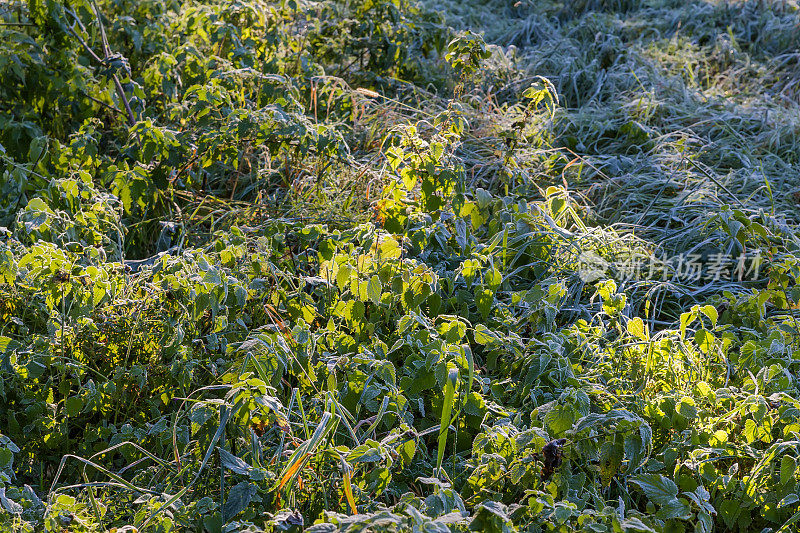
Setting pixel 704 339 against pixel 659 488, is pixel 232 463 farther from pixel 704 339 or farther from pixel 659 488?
pixel 704 339

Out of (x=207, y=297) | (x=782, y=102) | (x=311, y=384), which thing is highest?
(x=207, y=297)

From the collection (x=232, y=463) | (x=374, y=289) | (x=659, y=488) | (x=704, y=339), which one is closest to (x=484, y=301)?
(x=374, y=289)

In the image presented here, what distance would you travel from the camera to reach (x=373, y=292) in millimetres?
1959

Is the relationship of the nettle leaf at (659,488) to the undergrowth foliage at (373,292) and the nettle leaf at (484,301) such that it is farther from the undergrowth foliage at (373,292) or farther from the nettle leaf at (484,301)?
the nettle leaf at (484,301)

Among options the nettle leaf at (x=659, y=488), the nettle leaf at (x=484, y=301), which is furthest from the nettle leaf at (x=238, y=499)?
the nettle leaf at (x=484, y=301)

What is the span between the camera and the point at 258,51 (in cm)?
342

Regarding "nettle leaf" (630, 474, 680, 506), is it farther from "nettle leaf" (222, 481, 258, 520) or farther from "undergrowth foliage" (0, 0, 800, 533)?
"nettle leaf" (222, 481, 258, 520)

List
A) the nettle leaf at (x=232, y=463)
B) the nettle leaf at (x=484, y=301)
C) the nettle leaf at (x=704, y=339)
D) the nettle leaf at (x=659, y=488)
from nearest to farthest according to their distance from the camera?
the nettle leaf at (x=232, y=463)
the nettle leaf at (x=659, y=488)
the nettle leaf at (x=704, y=339)
the nettle leaf at (x=484, y=301)

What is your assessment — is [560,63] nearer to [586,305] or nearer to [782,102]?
[782,102]

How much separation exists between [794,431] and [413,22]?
9.15 ft

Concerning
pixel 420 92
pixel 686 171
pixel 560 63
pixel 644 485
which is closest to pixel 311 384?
pixel 644 485

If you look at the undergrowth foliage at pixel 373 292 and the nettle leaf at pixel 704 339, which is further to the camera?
the nettle leaf at pixel 704 339

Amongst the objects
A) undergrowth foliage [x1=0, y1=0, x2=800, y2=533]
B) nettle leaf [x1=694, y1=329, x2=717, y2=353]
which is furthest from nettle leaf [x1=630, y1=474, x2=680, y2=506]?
nettle leaf [x1=694, y1=329, x2=717, y2=353]

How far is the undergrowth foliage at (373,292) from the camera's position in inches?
62.9
